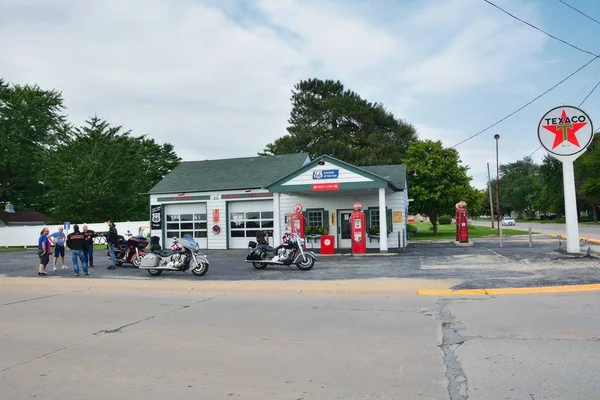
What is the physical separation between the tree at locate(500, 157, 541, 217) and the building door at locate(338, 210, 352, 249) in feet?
262

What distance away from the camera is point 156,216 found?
29.6 m

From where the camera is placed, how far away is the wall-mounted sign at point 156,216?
2961 cm

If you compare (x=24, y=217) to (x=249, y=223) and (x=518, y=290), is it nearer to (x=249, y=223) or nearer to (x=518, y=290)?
(x=249, y=223)

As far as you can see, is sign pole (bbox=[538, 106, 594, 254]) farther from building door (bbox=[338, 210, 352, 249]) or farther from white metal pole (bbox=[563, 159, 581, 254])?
building door (bbox=[338, 210, 352, 249])

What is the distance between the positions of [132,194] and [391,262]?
35650 millimetres

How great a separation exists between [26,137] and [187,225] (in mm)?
32782

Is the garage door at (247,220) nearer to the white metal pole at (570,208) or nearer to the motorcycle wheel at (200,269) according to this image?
the motorcycle wheel at (200,269)

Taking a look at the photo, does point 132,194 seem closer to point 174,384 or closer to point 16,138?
point 16,138

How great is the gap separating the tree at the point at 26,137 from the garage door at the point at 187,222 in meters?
25.1

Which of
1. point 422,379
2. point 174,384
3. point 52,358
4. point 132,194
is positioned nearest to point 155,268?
point 52,358

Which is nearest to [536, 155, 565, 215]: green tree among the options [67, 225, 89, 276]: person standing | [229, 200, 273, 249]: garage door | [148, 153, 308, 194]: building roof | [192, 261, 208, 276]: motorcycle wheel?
[148, 153, 308, 194]: building roof

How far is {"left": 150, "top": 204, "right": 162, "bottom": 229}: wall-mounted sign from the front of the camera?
29.6 m

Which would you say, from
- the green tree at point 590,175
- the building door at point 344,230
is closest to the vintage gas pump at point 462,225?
the building door at point 344,230

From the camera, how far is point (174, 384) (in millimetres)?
5262
